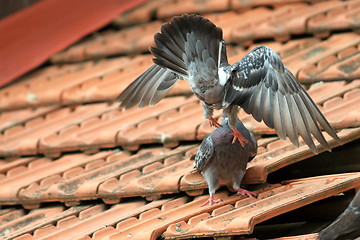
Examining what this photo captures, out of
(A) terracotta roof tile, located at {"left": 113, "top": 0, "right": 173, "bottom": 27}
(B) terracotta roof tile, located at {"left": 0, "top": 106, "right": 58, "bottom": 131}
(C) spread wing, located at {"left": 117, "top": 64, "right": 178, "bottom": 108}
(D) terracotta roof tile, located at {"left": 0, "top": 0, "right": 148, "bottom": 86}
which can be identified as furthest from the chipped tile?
(D) terracotta roof tile, located at {"left": 0, "top": 0, "right": 148, "bottom": 86}

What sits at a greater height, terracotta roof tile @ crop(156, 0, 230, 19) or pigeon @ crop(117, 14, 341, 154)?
terracotta roof tile @ crop(156, 0, 230, 19)

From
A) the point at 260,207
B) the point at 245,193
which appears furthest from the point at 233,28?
the point at 260,207

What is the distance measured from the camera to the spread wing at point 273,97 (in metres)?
3.38

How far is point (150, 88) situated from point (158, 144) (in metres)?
0.39

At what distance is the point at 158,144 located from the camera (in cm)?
427

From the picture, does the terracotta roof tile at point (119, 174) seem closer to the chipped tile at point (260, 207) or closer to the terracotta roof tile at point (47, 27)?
the chipped tile at point (260, 207)

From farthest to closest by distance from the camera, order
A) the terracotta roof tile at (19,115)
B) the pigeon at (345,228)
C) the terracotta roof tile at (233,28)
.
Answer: the terracotta roof tile at (19,115) < the terracotta roof tile at (233,28) < the pigeon at (345,228)

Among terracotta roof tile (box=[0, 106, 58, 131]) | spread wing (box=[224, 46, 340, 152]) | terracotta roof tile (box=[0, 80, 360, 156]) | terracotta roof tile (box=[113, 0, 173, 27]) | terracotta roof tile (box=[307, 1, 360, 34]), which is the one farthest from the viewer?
terracotta roof tile (box=[113, 0, 173, 27])

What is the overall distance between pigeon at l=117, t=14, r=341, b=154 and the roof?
19 centimetres

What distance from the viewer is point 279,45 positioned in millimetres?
4715

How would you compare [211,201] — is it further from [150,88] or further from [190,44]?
[150,88]

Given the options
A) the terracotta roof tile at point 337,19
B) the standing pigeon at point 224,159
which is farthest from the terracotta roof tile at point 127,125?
the terracotta roof tile at point 337,19

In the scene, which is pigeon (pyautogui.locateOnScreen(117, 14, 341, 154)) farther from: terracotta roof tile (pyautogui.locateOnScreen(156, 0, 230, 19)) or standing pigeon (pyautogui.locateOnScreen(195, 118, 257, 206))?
terracotta roof tile (pyautogui.locateOnScreen(156, 0, 230, 19))

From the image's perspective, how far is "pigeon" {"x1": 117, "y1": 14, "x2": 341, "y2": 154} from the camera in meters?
3.39
